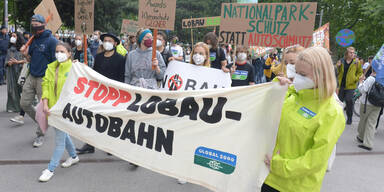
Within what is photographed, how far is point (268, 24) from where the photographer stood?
4348 mm

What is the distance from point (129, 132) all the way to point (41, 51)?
2.80 metres

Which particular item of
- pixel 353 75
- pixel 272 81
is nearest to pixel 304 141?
pixel 272 81

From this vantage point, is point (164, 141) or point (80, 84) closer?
point (164, 141)

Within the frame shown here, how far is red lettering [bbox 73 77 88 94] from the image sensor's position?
11.4 feet

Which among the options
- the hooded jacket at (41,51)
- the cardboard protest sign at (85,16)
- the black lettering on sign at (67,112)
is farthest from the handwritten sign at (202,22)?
the black lettering on sign at (67,112)

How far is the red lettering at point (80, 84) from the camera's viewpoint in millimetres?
3460

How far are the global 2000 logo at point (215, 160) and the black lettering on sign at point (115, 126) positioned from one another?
0.94m

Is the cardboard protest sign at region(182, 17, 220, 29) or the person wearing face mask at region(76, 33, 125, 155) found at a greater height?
the cardboard protest sign at region(182, 17, 220, 29)

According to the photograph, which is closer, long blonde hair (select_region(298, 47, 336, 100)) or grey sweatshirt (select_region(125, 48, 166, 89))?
long blonde hair (select_region(298, 47, 336, 100))

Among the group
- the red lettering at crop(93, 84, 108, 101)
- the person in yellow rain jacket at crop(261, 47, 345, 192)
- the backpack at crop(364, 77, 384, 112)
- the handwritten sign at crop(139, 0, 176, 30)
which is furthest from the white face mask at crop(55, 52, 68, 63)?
the backpack at crop(364, 77, 384, 112)

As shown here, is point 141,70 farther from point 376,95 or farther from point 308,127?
point 376,95

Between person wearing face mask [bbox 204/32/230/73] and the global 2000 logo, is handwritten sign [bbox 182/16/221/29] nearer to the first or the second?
person wearing face mask [bbox 204/32/230/73]

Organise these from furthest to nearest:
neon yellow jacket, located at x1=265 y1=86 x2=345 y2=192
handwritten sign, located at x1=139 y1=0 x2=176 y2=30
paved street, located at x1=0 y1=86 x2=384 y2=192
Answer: handwritten sign, located at x1=139 y1=0 x2=176 y2=30 → paved street, located at x1=0 y1=86 x2=384 y2=192 → neon yellow jacket, located at x1=265 y1=86 x2=345 y2=192

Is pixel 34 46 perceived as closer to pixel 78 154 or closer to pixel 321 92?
pixel 78 154
